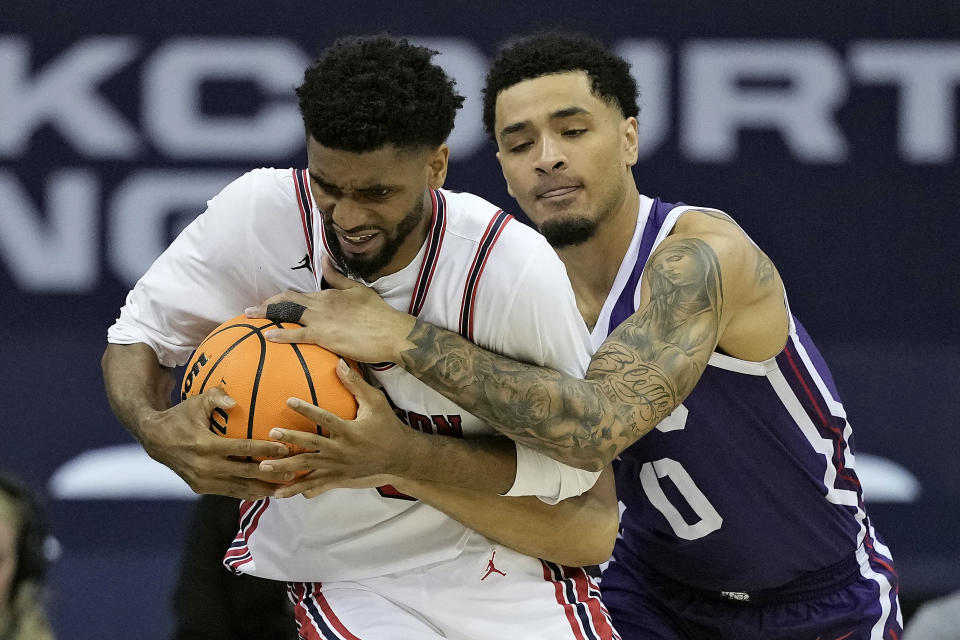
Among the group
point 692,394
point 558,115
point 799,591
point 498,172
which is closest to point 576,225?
point 558,115

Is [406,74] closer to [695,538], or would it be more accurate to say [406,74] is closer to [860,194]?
[695,538]

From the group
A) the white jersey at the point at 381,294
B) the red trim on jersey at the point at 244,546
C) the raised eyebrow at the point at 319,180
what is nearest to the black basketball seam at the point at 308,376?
the white jersey at the point at 381,294

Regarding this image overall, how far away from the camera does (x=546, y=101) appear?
357cm

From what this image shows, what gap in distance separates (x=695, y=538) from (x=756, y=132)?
2.42 m

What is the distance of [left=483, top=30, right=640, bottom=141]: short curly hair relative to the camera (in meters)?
3.66

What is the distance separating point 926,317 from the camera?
5.31 metres

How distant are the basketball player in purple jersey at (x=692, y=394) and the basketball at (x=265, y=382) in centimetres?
61

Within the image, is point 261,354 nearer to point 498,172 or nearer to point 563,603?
point 563,603

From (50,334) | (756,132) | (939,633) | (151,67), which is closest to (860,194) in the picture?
(756,132)

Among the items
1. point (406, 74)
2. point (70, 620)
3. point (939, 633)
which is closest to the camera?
point (406, 74)

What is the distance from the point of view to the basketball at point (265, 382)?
2545 millimetres

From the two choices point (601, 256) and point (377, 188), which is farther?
point (601, 256)

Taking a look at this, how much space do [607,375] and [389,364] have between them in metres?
0.47

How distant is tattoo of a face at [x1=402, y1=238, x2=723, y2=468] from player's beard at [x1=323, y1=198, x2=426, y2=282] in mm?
164
